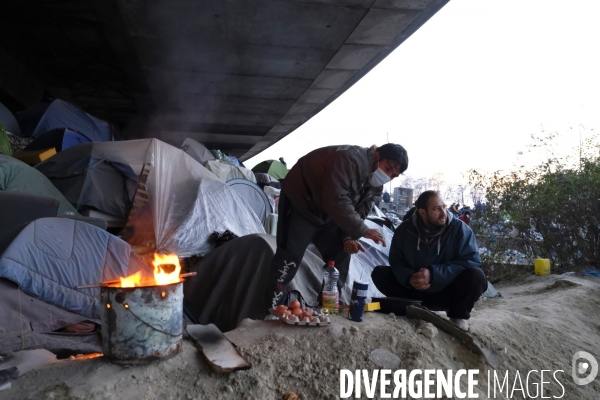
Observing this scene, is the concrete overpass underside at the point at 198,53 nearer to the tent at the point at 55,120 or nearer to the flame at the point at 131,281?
the tent at the point at 55,120

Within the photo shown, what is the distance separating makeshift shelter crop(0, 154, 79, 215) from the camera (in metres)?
5.71

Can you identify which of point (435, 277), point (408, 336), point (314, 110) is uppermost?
point (314, 110)

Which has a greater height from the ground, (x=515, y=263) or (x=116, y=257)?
(x=116, y=257)

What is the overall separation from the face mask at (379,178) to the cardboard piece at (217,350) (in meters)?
1.70

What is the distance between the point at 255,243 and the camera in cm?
469

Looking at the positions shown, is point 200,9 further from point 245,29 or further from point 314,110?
point 314,110

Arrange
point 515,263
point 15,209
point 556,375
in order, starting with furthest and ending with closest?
point 515,263 < point 15,209 < point 556,375

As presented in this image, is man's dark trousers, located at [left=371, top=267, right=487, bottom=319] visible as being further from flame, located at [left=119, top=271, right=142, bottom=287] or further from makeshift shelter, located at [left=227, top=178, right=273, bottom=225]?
makeshift shelter, located at [left=227, top=178, right=273, bottom=225]

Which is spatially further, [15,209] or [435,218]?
[15,209]

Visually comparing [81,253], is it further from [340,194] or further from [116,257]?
[340,194]

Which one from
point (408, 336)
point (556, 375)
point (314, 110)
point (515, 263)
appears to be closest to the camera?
point (408, 336)

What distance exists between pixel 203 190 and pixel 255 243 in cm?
264

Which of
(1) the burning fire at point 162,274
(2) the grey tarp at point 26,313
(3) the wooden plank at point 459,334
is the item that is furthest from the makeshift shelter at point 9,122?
(3) the wooden plank at point 459,334

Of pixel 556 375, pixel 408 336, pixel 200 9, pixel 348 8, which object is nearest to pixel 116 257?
pixel 408 336
